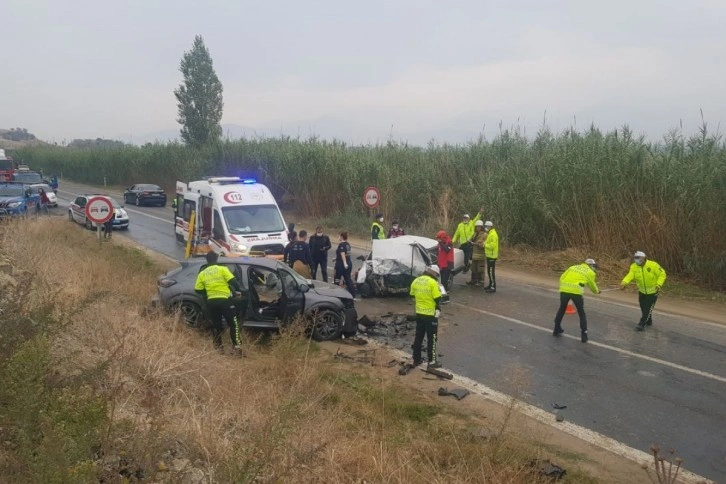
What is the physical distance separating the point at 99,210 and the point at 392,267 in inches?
268

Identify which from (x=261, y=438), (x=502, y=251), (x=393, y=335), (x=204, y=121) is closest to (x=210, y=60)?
(x=204, y=121)

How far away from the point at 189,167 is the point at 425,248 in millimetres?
36708

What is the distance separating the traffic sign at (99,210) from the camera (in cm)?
1439

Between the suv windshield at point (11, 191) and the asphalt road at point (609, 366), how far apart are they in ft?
66.7

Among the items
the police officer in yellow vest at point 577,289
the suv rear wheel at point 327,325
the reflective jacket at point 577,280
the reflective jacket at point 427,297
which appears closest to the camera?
the reflective jacket at point 427,297

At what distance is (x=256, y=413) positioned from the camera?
6.26 meters

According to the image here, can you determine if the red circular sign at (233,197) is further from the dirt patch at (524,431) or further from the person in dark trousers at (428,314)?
the person in dark trousers at (428,314)

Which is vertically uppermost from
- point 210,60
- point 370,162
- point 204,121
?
point 210,60

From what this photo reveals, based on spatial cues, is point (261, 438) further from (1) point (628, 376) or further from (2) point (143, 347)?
(1) point (628, 376)

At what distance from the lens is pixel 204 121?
54500mm

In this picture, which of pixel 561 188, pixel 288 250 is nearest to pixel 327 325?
pixel 288 250

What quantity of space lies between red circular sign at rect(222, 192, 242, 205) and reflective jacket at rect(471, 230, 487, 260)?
608 centimetres

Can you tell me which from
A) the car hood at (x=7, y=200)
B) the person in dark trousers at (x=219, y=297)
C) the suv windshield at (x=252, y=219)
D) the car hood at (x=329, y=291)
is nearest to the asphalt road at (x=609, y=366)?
the car hood at (x=329, y=291)

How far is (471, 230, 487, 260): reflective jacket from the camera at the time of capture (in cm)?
1549
